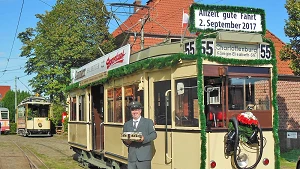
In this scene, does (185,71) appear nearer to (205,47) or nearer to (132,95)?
(205,47)

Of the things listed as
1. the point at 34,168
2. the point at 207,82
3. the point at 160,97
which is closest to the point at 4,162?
the point at 34,168

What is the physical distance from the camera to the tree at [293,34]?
13.0 meters

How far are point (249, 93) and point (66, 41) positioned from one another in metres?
24.9

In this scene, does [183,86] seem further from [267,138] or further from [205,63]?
[267,138]

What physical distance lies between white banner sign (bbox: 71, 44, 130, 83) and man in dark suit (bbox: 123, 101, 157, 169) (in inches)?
115

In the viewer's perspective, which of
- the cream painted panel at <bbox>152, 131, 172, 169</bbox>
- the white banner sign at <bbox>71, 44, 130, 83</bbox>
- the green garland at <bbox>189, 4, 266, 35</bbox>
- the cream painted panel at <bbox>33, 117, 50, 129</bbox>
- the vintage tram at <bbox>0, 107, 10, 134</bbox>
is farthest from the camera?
the vintage tram at <bbox>0, 107, 10, 134</bbox>

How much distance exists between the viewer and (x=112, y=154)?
33.7ft

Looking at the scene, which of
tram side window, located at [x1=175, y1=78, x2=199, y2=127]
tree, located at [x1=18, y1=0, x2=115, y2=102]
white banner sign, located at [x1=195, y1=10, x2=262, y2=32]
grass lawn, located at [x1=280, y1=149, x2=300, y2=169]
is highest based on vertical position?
tree, located at [x1=18, y1=0, x2=115, y2=102]

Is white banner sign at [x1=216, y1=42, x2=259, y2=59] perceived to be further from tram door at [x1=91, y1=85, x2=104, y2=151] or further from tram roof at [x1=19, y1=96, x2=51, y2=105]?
tram roof at [x1=19, y1=96, x2=51, y2=105]

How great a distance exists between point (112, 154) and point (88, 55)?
841 inches

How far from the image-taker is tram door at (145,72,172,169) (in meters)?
7.80

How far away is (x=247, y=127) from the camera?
7172 millimetres

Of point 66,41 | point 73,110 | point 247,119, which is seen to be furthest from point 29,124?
point 247,119

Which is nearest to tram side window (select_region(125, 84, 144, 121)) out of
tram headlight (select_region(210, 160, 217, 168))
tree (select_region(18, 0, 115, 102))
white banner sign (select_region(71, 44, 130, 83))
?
white banner sign (select_region(71, 44, 130, 83))
